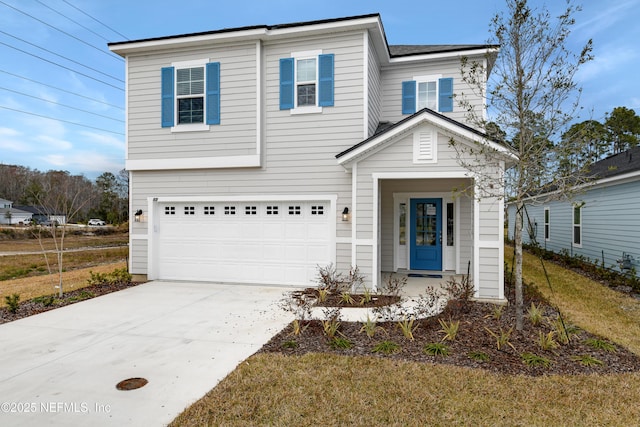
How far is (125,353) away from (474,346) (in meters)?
4.53

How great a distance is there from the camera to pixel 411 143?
25.3 feet

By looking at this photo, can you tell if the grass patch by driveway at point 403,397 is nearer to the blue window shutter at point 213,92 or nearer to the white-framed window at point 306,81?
the white-framed window at point 306,81

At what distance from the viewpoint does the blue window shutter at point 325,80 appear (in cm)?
864

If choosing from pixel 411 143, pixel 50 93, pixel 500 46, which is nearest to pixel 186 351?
pixel 411 143

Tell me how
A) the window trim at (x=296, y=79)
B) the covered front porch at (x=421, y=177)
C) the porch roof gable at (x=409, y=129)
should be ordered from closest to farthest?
the porch roof gable at (x=409, y=129) → the covered front porch at (x=421, y=177) → the window trim at (x=296, y=79)

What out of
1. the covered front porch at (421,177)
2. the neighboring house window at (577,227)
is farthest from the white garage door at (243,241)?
the neighboring house window at (577,227)

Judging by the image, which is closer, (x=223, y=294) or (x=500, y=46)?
(x=500, y=46)

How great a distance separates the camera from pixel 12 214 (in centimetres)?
5538

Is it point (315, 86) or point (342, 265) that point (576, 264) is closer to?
point (342, 265)

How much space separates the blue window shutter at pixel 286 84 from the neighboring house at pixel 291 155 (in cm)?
2

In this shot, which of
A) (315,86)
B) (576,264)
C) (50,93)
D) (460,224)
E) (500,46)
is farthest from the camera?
(50,93)

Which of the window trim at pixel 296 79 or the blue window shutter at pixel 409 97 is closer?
the window trim at pixel 296 79

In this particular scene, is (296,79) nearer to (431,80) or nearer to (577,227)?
(431,80)

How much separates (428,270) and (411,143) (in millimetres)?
4267
